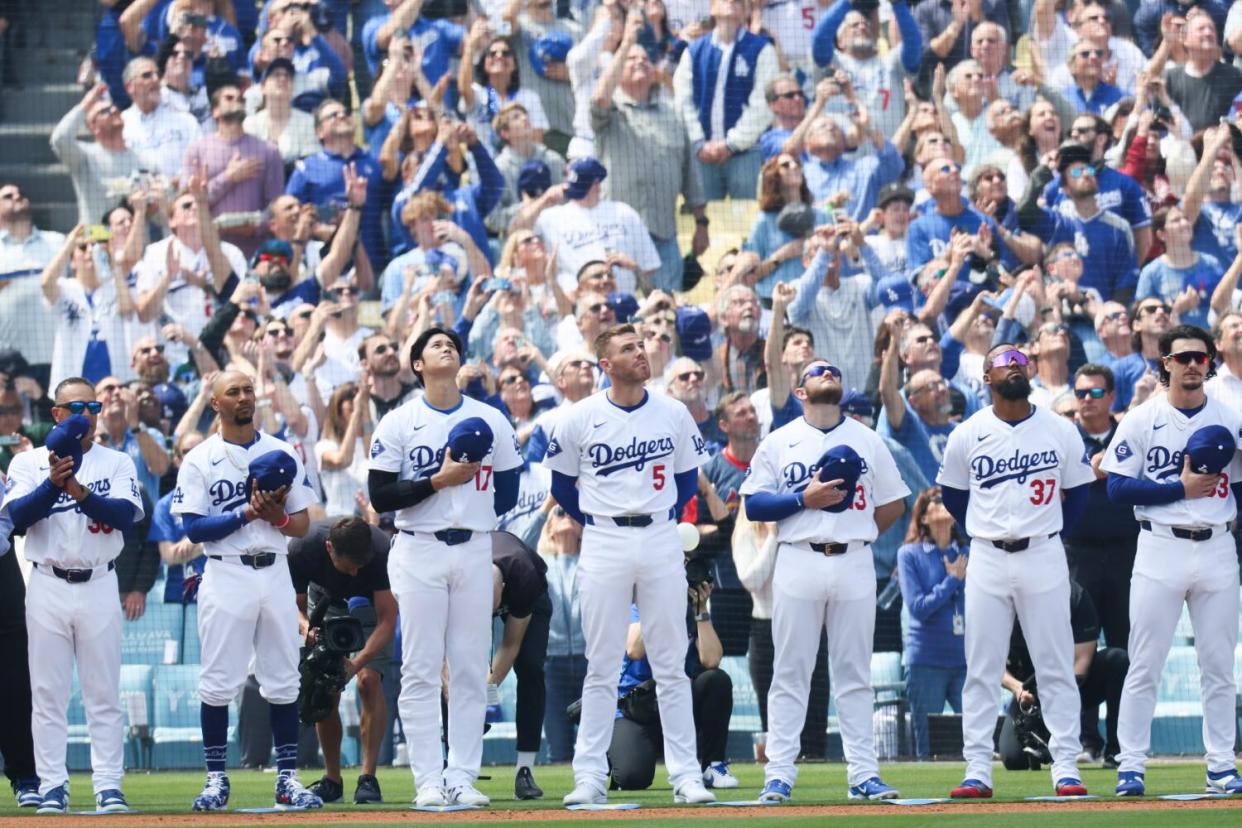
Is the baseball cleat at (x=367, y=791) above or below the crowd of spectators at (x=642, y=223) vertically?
below

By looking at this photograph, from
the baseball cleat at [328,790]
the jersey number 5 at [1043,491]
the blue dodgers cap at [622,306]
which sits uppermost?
the blue dodgers cap at [622,306]

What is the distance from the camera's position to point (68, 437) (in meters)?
7.28

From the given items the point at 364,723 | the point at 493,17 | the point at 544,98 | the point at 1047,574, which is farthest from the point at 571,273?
the point at 1047,574

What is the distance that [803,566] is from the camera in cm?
741

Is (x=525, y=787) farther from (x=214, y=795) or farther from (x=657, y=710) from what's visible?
(x=214, y=795)

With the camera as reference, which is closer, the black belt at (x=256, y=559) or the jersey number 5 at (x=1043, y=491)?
the jersey number 5 at (x=1043, y=491)

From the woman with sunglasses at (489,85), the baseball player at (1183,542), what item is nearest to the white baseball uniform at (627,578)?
the baseball player at (1183,542)

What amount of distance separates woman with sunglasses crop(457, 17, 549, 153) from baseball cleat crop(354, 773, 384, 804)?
7.25 metres

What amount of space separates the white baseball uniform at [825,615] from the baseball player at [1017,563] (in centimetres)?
40

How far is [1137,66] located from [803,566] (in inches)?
332

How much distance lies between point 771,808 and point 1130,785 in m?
1.41

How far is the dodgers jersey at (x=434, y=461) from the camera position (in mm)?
7219

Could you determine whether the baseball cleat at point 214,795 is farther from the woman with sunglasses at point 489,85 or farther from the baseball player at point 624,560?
the woman with sunglasses at point 489,85

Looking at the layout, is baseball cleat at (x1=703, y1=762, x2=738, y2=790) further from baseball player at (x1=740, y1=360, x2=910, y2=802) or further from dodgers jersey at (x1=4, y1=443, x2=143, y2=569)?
dodgers jersey at (x1=4, y1=443, x2=143, y2=569)
